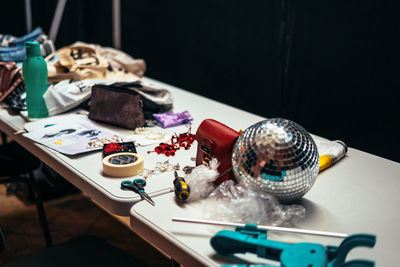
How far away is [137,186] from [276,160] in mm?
365

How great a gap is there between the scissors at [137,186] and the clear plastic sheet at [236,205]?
11cm

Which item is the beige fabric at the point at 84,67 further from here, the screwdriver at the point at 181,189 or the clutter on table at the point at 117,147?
the screwdriver at the point at 181,189

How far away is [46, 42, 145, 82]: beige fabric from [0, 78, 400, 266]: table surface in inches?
17.3

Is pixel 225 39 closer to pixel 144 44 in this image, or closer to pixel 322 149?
pixel 144 44

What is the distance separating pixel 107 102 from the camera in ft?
4.96

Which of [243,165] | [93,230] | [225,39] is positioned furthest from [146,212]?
[225,39]

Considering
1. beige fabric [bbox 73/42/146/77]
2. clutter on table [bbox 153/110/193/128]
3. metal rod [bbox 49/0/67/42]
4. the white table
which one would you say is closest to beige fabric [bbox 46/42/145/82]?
beige fabric [bbox 73/42/146/77]

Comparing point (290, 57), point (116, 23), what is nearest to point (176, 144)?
point (290, 57)

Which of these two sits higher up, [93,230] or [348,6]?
[348,6]

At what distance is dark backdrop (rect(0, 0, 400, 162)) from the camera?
2.10 m

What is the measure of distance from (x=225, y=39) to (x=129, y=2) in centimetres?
104

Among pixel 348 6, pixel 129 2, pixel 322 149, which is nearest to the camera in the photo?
pixel 322 149

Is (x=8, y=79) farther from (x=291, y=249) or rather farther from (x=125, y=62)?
(x=291, y=249)

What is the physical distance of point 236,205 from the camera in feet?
2.95
